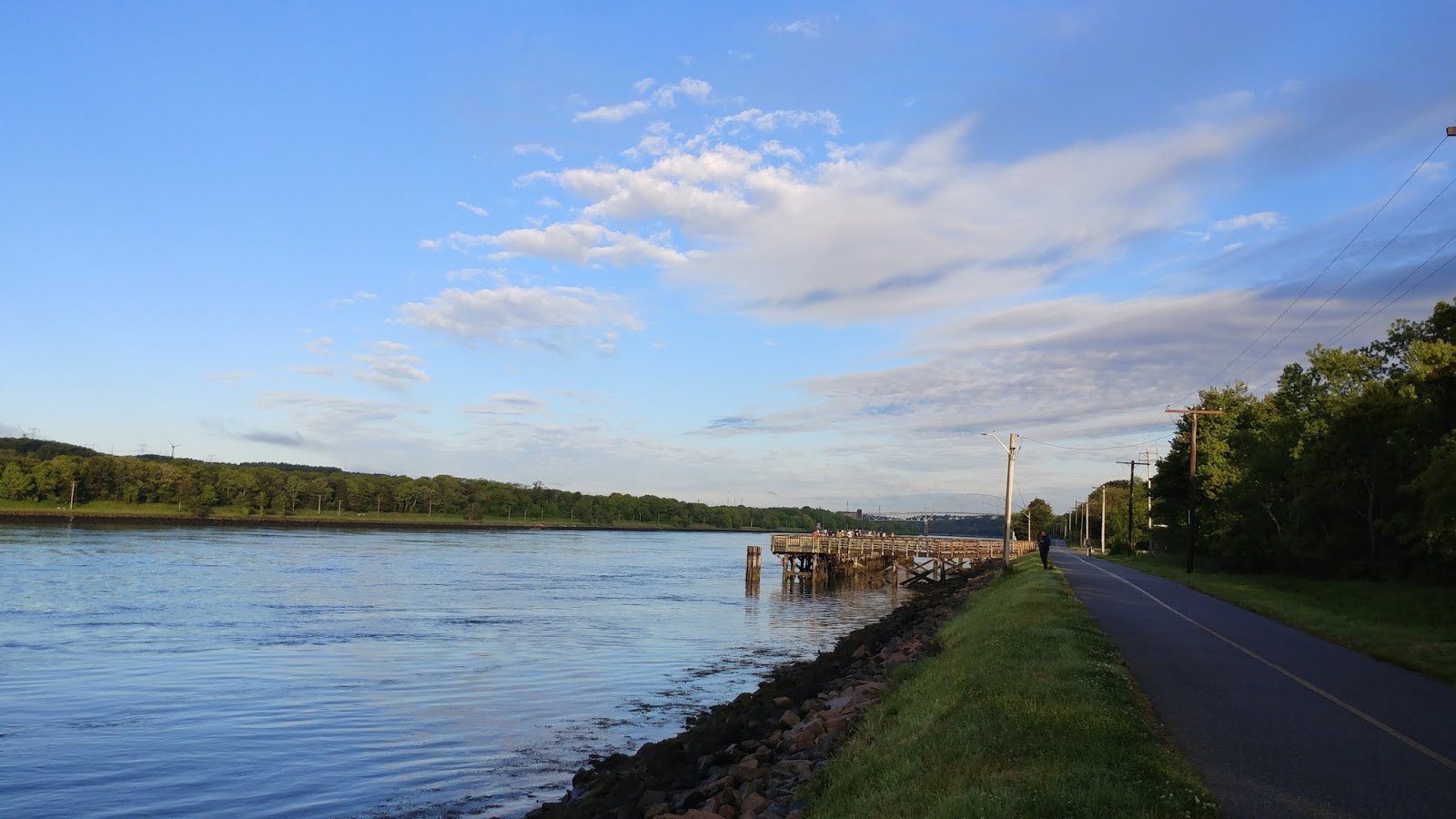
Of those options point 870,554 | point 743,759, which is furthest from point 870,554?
point 743,759

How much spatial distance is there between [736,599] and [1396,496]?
3184cm

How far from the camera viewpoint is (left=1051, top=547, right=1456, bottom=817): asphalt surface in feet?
28.3

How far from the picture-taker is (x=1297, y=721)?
1189cm

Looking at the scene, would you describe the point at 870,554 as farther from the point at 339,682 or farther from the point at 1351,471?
the point at 339,682

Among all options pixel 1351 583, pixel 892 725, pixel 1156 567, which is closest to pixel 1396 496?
pixel 1351 583

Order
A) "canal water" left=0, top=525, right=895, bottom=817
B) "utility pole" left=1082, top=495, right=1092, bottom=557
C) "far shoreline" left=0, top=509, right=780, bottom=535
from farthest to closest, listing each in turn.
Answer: "far shoreline" left=0, top=509, right=780, bottom=535
"utility pole" left=1082, top=495, right=1092, bottom=557
"canal water" left=0, top=525, right=895, bottom=817

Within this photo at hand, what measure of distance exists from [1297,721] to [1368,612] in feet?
73.9

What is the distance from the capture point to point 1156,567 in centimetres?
5738

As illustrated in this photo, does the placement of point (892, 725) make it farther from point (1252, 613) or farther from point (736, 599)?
point (736, 599)

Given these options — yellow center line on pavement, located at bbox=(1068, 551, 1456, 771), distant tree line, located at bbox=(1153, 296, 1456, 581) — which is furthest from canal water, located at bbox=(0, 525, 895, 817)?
distant tree line, located at bbox=(1153, 296, 1456, 581)

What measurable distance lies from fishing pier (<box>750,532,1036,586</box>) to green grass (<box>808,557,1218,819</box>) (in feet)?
194

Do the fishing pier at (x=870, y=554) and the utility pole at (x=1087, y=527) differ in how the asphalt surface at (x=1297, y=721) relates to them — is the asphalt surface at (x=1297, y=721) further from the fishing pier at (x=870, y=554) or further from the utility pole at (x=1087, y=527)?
the utility pole at (x=1087, y=527)

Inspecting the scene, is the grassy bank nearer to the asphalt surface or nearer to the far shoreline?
the asphalt surface

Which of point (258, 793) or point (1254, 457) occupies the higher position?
point (1254, 457)
